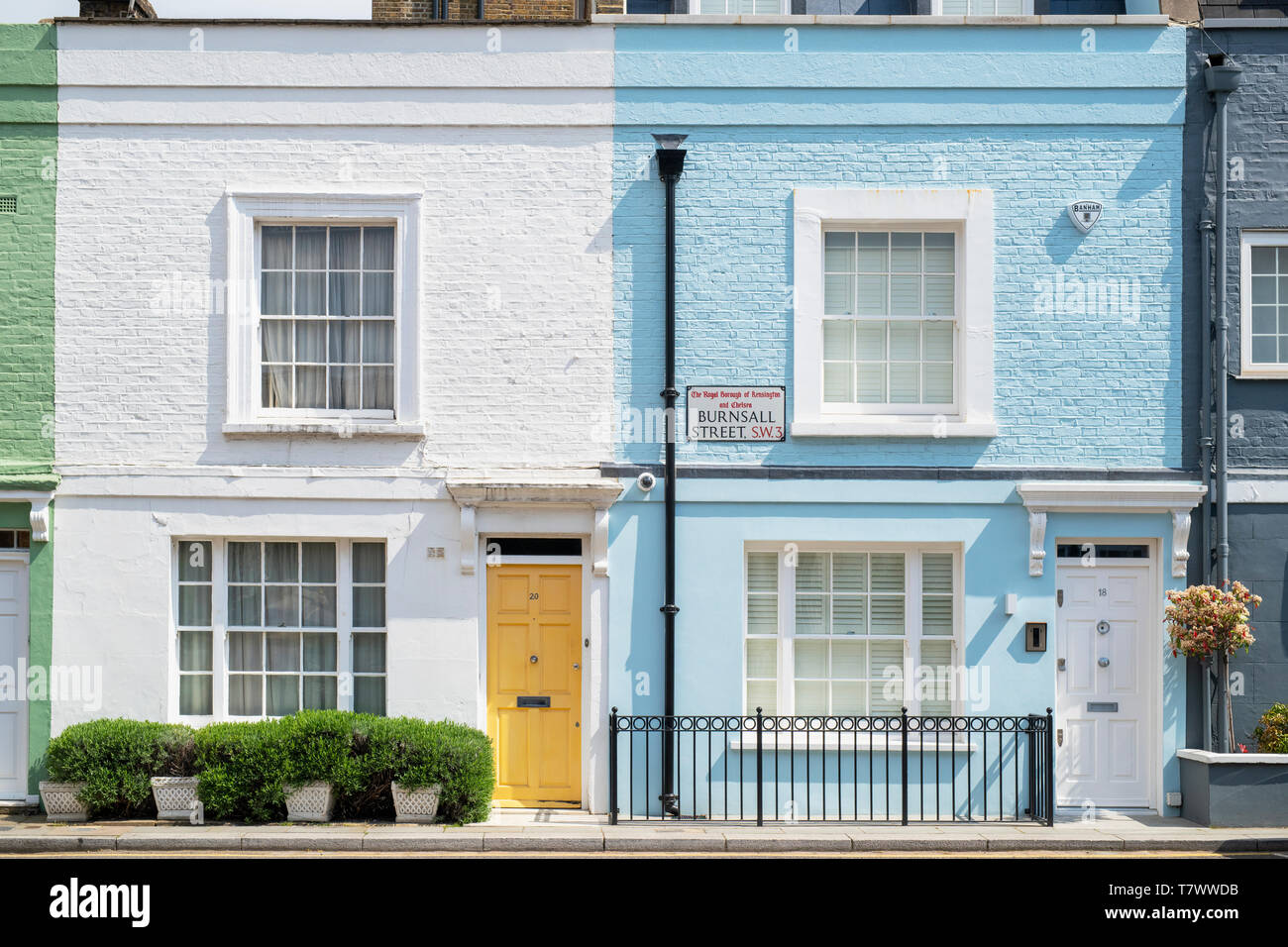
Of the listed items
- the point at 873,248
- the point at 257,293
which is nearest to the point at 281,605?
the point at 257,293

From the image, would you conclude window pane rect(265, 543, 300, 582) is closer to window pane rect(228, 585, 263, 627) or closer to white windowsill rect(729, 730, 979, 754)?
window pane rect(228, 585, 263, 627)

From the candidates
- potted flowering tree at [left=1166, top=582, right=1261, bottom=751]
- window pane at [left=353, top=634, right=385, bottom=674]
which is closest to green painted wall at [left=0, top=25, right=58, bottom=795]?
window pane at [left=353, top=634, right=385, bottom=674]

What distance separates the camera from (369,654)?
12.1 m

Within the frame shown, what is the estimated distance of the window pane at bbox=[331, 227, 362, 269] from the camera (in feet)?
40.3

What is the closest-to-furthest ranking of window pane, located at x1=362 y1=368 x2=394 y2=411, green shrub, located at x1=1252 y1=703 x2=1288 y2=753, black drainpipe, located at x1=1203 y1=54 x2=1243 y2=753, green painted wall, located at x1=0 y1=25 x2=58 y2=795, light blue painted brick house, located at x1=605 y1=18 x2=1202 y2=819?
green shrub, located at x1=1252 y1=703 x2=1288 y2=753 → black drainpipe, located at x1=1203 y1=54 x2=1243 y2=753 → light blue painted brick house, located at x1=605 y1=18 x2=1202 y2=819 → green painted wall, located at x1=0 y1=25 x2=58 y2=795 → window pane, located at x1=362 y1=368 x2=394 y2=411

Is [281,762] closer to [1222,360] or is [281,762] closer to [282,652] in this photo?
[282,652]

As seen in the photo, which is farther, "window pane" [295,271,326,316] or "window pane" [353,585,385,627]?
"window pane" [295,271,326,316]

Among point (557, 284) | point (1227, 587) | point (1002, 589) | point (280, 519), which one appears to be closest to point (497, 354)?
point (557, 284)

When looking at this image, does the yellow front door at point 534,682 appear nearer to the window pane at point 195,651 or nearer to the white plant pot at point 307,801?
the white plant pot at point 307,801

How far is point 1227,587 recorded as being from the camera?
11.7m

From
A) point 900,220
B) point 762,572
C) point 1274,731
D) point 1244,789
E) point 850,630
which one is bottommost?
point 1244,789

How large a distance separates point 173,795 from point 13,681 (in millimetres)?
2234

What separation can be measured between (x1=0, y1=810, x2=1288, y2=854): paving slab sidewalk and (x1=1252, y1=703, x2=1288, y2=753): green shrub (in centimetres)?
78

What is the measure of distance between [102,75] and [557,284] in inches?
200
